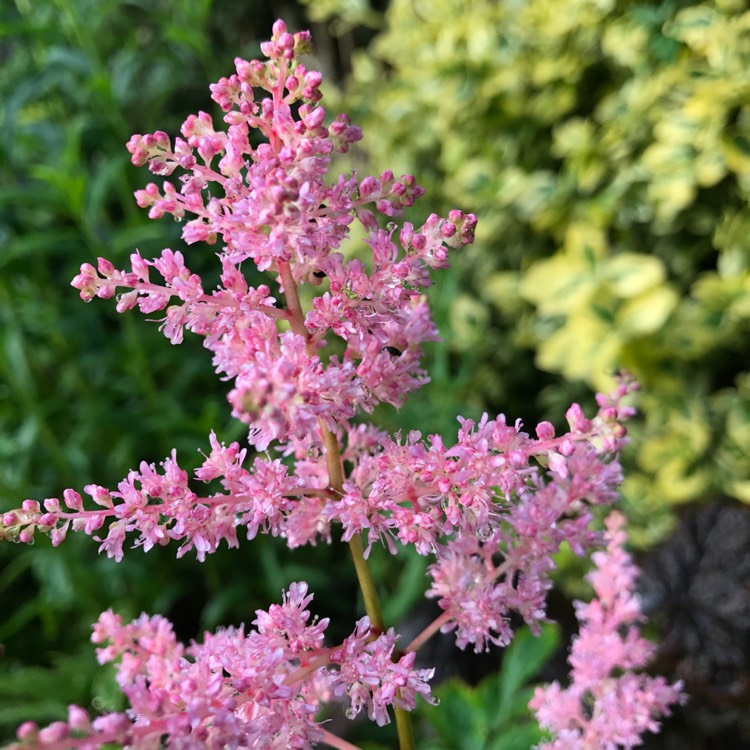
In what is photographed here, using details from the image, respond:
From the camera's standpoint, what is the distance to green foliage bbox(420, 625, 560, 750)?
0.89 m

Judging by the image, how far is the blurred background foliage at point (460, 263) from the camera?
5.29ft

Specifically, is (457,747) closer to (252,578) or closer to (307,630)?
(307,630)

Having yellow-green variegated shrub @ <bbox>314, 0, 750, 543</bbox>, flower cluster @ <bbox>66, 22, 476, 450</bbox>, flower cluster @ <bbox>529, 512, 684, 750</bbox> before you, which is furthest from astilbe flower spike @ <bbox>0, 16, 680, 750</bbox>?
yellow-green variegated shrub @ <bbox>314, 0, 750, 543</bbox>

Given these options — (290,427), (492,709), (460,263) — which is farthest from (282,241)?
(460,263)

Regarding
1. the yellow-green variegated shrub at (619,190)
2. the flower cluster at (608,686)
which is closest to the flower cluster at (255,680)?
the flower cluster at (608,686)

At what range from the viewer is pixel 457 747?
35.5 inches

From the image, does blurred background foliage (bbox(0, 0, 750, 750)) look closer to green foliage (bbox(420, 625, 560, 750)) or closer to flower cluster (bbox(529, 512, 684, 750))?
green foliage (bbox(420, 625, 560, 750))

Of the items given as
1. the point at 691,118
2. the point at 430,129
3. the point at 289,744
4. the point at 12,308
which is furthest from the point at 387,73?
the point at 289,744

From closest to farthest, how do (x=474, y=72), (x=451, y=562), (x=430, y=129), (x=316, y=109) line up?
1. (x=316, y=109)
2. (x=451, y=562)
3. (x=474, y=72)
4. (x=430, y=129)

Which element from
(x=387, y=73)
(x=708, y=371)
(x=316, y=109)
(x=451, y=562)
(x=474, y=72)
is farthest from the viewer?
(x=387, y=73)

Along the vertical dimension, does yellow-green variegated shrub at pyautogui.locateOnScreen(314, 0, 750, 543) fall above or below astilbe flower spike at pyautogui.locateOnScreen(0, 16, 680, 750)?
above

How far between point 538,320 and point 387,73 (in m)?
1.43

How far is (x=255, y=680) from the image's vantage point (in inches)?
20.2

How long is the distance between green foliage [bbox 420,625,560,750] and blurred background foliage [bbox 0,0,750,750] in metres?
0.60
